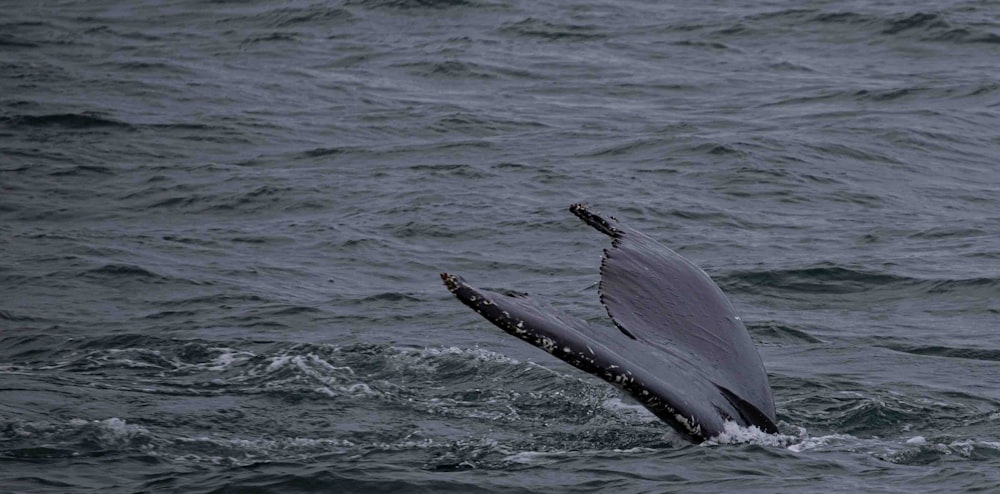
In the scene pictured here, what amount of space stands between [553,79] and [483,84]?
2.79 feet

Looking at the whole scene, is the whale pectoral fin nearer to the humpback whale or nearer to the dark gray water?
the humpback whale

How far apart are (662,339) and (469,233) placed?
6.25 m

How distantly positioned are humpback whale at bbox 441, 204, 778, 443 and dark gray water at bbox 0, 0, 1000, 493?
0.26m

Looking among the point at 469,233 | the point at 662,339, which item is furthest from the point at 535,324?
the point at 469,233

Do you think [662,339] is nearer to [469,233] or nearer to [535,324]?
[535,324]

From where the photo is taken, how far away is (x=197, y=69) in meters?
20.6

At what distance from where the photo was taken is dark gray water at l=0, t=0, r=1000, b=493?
721 cm

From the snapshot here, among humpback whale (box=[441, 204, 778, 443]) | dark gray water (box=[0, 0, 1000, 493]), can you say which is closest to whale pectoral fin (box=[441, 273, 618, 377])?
humpback whale (box=[441, 204, 778, 443])

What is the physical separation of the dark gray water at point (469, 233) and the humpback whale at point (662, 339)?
0.26 meters

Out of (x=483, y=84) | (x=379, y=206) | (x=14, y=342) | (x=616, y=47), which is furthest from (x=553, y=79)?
(x=14, y=342)

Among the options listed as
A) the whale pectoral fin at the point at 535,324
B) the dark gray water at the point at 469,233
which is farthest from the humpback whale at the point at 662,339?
the dark gray water at the point at 469,233

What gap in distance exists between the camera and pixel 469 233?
12.7m

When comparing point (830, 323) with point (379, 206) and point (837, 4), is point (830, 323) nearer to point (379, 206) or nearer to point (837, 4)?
point (379, 206)

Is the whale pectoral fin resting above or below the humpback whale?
above
